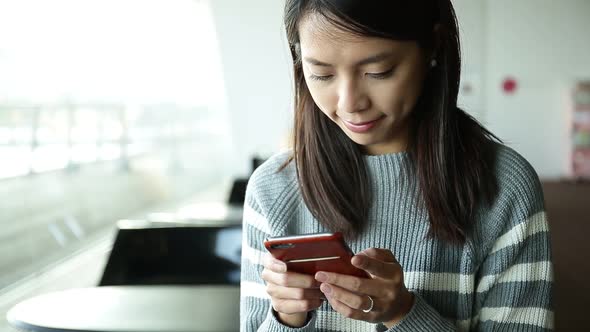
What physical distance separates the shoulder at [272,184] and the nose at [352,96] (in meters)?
0.28

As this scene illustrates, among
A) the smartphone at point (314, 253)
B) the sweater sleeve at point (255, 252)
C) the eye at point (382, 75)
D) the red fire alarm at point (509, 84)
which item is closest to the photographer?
the smartphone at point (314, 253)

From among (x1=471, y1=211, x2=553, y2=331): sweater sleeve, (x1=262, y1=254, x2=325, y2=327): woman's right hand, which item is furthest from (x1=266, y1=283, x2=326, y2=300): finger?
(x1=471, y1=211, x2=553, y2=331): sweater sleeve

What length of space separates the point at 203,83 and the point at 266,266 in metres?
5.58

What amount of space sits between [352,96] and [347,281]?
0.30 meters

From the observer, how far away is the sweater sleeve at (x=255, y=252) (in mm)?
1150

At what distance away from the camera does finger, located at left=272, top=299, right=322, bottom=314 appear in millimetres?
949

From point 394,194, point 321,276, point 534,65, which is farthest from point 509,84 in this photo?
point 321,276

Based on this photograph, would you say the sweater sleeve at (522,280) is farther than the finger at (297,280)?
Yes

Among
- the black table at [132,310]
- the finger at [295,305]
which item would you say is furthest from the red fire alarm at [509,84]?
the finger at [295,305]

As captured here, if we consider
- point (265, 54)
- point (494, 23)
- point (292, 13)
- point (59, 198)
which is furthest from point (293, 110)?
point (494, 23)

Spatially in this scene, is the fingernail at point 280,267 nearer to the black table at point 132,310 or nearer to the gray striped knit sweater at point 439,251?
the gray striped knit sweater at point 439,251

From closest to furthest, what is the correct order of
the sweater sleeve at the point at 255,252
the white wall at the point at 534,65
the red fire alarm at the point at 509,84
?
1. the sweater sleeve at the point at 255,252
2. the white wall at the point at 534,65
3. the red fire alarm at the point at 509,84

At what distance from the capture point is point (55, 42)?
11.8 feet

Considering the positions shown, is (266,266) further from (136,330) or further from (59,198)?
(59,198)
